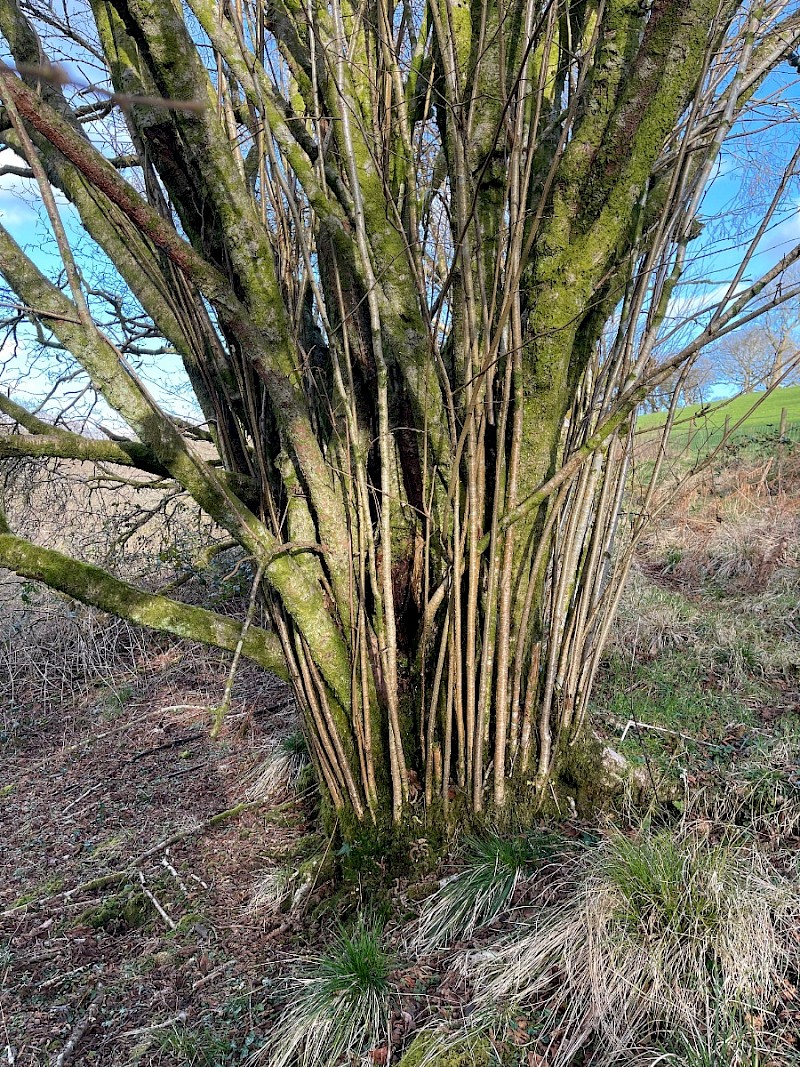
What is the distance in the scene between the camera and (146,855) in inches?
121

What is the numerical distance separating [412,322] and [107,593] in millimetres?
1413

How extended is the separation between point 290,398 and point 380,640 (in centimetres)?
89

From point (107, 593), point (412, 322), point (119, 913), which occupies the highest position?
point (412, 322)

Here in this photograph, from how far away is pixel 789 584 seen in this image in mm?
4441

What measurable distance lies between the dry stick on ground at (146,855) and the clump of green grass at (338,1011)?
131cm

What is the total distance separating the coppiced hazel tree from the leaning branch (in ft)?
0.04

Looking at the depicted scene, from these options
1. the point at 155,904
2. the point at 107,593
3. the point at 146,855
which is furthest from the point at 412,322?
the point at 146,855

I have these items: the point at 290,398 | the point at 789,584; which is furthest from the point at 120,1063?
the point at 789,584

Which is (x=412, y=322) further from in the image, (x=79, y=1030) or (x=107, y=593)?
(x=79, y=1030)

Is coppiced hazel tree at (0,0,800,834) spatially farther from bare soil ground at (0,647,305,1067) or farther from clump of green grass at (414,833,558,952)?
bare soil ground at (0,647,305,1067)

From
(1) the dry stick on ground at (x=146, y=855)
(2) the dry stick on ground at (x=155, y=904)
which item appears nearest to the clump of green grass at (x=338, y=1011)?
(2) the dry stick on ground at (x=155, y=904)

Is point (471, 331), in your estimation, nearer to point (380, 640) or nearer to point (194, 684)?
point (380, 640)

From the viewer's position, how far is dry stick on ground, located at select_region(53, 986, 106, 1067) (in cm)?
208

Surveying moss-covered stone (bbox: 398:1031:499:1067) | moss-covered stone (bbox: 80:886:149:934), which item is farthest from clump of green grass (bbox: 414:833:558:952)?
moss-covered stone (bbox: 80:886:149:934)
